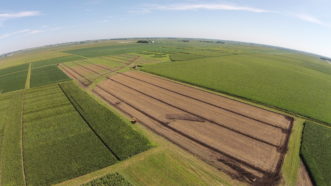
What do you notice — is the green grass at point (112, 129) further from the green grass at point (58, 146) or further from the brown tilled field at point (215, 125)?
the brown tilled field at point (215, 125)

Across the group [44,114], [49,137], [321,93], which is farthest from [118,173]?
[321,93]

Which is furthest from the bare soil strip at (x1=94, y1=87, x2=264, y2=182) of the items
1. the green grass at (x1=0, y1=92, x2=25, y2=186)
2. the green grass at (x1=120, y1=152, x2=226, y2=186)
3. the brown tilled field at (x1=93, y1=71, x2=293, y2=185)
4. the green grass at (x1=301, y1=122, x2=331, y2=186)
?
the green grass at (x1=0, y1=92, x2=25, y2=186)

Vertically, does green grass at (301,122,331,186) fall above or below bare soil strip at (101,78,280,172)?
below

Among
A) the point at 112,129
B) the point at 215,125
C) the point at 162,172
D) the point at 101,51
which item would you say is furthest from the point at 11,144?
the point at 101,51

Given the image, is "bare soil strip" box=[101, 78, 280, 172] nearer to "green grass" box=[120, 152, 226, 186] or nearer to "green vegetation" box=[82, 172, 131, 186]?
"green grass" box=[120, 152, 226, 186]

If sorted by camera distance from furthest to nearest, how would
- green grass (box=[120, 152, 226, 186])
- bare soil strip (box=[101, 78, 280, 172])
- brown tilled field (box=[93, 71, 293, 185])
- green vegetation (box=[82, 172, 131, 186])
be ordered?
bare soil strip (box=[101, 78, 280, 172]) < brown tilled field (box=[93, 71, 293, 185]) < green grass (box=[120, 152, 226, 186]) < green vegetation (box=[82, 172, 131, 186])

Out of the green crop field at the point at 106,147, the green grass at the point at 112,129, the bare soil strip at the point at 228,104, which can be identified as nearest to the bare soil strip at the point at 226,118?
the bare soil strip at the point at 228,104

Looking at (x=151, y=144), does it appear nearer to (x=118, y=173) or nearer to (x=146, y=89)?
(x=118, y=173)
